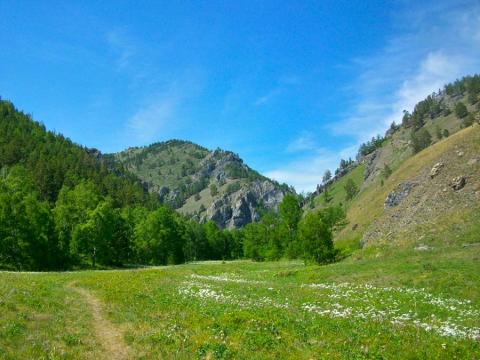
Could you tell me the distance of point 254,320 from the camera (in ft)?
59.9

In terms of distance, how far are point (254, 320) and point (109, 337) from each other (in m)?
6.54

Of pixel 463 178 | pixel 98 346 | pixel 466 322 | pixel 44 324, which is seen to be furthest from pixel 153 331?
pixel 463 178

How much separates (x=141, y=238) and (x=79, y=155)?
10196 centimetres

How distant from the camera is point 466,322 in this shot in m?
17.5

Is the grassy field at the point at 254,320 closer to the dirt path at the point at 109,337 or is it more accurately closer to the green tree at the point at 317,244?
the dirt path at the point at 109,337

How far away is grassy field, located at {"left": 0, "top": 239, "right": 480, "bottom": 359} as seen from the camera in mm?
14039

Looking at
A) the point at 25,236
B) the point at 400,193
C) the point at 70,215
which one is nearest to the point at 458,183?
the point at 400,193

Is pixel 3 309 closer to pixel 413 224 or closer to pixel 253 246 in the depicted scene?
pixel 413 224

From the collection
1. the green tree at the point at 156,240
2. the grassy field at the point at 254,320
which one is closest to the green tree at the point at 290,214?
the green tree at the point at 156,240

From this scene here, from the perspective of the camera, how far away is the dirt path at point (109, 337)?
556 inches

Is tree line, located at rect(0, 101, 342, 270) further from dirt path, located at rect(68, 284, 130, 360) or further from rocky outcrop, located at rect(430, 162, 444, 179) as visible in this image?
dirt path, located at rect(68, 284, 130, 360)

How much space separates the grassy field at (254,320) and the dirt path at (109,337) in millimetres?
42

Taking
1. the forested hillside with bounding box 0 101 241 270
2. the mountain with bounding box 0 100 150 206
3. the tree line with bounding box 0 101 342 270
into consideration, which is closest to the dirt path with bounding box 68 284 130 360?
the tree line with bounding box 0 101 342 270

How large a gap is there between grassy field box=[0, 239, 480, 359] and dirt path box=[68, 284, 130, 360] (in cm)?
4
